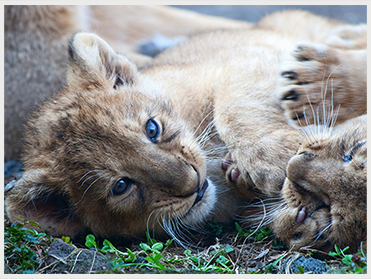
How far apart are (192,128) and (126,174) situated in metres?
0.96

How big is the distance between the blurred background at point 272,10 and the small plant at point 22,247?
769 centimetres

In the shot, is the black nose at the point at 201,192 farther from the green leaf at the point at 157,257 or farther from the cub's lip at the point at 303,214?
the cub's lip at the point at 303,214

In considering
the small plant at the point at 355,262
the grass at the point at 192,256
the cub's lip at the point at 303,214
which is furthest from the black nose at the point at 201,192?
the small plant at the point at 355,262

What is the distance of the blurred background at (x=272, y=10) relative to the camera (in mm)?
9703

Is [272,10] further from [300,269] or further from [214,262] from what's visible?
[300,269]

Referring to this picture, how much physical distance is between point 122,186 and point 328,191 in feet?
5.45

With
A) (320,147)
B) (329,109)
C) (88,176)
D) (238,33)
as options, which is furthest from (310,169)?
(238,33)

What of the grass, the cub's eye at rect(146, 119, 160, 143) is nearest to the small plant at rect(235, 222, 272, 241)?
the grass

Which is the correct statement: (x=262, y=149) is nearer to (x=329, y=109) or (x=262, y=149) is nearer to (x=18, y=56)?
(x=329, y=109)

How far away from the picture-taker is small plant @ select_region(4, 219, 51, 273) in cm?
290

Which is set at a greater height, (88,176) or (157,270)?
(88,176)

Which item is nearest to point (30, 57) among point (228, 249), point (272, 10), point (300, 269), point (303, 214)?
point (228, 249)

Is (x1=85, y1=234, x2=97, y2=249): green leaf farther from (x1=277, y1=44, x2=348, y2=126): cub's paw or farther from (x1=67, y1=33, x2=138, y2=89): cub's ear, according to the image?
(x1=277, y1=44, x2=348, y2=126): cub's paw

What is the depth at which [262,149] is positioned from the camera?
3246 millimetres
